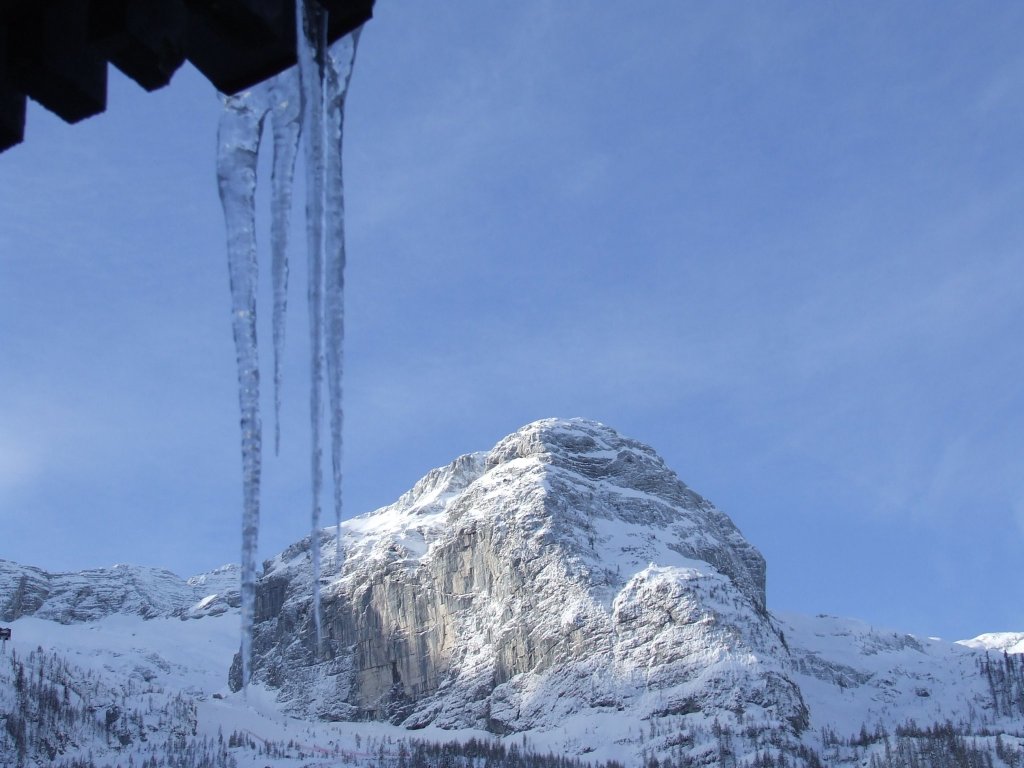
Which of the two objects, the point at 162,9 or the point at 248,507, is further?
the point at 248,507

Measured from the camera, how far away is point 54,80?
6680 mm

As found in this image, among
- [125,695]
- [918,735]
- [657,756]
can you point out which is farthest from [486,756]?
[918,735]

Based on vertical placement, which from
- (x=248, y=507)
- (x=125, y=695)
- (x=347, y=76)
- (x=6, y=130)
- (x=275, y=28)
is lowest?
(x=248, y=507)

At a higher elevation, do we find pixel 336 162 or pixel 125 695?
pixel 125 695

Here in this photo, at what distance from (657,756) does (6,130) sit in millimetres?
187504

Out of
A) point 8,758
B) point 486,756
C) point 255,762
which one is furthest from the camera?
point 486,756

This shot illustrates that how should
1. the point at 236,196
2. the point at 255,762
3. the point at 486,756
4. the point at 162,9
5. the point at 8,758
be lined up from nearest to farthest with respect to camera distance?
the point at 162,9 → the point at 236,196 → the point at 8,758 → the point at 255,762 → the point at 486,756

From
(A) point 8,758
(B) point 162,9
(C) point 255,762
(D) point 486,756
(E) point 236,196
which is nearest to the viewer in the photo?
(B) point 162,9

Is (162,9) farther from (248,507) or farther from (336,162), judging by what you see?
(248,507)

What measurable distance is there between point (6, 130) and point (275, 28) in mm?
1448

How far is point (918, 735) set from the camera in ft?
618

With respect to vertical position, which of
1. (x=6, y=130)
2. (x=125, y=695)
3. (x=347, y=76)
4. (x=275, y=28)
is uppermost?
(x=125, y=695)

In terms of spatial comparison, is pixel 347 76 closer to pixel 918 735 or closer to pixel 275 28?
pixel 275 28

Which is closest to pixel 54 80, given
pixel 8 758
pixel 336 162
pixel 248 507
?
pixel 336 162
